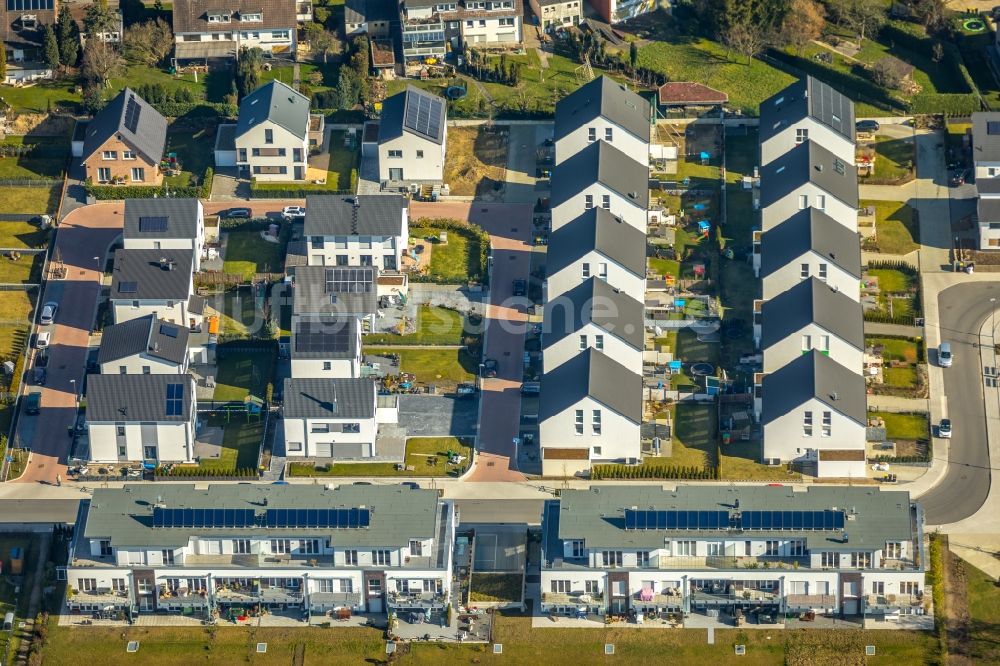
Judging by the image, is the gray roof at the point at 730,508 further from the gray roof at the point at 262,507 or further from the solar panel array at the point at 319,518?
the solar panel array at the point at 319,518

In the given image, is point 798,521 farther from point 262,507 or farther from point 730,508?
point 262,507

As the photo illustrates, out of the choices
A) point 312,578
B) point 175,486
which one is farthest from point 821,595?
point 175,486

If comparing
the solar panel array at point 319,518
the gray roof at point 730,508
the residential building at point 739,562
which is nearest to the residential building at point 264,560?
the solar panel array at point 319,518

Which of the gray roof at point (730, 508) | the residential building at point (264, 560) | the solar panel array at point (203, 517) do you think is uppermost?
the gray roof at point (730, 508)

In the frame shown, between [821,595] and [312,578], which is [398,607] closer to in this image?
[312,578]

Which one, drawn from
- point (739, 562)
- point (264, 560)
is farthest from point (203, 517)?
point (739, 562)

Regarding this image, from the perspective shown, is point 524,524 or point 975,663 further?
point 524,524
